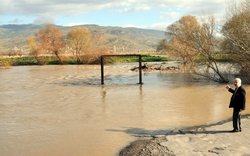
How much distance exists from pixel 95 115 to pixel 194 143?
862cm

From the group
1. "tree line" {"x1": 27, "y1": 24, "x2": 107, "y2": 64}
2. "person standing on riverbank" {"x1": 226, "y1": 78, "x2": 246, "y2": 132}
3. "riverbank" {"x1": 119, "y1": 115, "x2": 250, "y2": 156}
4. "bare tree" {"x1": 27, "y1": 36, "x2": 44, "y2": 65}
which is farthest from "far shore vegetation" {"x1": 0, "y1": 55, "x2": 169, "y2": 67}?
"person standing on riverbank" {"x1": 226, "y1": 78, "x2": 246, "y2": 132}

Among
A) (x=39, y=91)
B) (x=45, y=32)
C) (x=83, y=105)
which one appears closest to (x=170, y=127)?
(x=83, y=105)

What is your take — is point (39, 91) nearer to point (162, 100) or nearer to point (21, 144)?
point (162, 100)

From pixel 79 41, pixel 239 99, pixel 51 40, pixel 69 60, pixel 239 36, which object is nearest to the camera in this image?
pixel 239 99

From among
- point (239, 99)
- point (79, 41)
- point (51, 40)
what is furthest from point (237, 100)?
point (51, 40)

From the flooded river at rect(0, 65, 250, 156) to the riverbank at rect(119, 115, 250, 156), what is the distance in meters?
0.79

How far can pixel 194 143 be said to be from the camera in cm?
1406

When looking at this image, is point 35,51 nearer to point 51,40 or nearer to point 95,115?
point 51,40

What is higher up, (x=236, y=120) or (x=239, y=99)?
(x=239, y=99)

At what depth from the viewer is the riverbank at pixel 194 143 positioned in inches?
513

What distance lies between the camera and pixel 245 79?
119 ft

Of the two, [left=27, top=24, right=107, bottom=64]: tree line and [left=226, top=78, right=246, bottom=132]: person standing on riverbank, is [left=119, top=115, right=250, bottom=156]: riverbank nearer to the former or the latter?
[left=226, top=78, right=246, bottom=132]: person standing on riverbank

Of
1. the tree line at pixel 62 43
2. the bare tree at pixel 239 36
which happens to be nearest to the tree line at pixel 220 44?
the bare tree at pixel 239 36

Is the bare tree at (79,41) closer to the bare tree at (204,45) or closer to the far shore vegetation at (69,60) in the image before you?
the far shore vegetation at (69,60)
